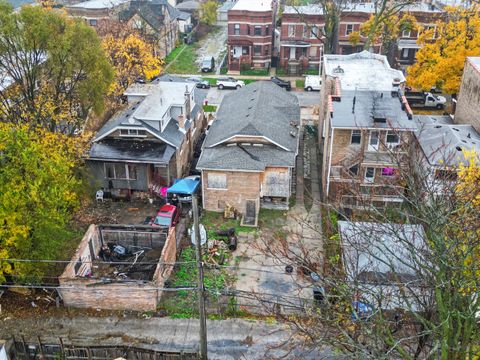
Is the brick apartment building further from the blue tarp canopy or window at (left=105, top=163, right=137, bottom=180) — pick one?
window at (left=105, top=163, right=137, bottom=180)

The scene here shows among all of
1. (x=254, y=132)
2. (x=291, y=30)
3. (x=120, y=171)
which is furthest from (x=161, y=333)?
(x=291, y=30)

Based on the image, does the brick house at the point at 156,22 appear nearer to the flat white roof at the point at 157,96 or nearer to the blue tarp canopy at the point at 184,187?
the flat white roof at the point at 157,96

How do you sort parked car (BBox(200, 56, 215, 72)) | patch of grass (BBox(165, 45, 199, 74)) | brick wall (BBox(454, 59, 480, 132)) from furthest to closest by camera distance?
patch of grass (BBox(165, 45, 199, 74))
parked car (BBox(200, 56, 215, 72))
brick wall (BBox(454, 59, 480, 132))

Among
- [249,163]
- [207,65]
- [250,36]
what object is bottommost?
[249,163]

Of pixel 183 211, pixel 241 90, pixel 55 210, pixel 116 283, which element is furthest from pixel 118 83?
pixel 116 283

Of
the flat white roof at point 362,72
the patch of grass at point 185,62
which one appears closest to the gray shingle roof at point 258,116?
the flat white roof at point 362,72

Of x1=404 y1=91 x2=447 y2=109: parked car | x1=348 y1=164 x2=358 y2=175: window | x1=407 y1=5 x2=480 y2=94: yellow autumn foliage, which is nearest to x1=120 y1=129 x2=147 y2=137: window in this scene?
x1=348 y1=164 x2=358 y2=175: window

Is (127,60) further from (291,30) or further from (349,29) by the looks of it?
(349,29)
